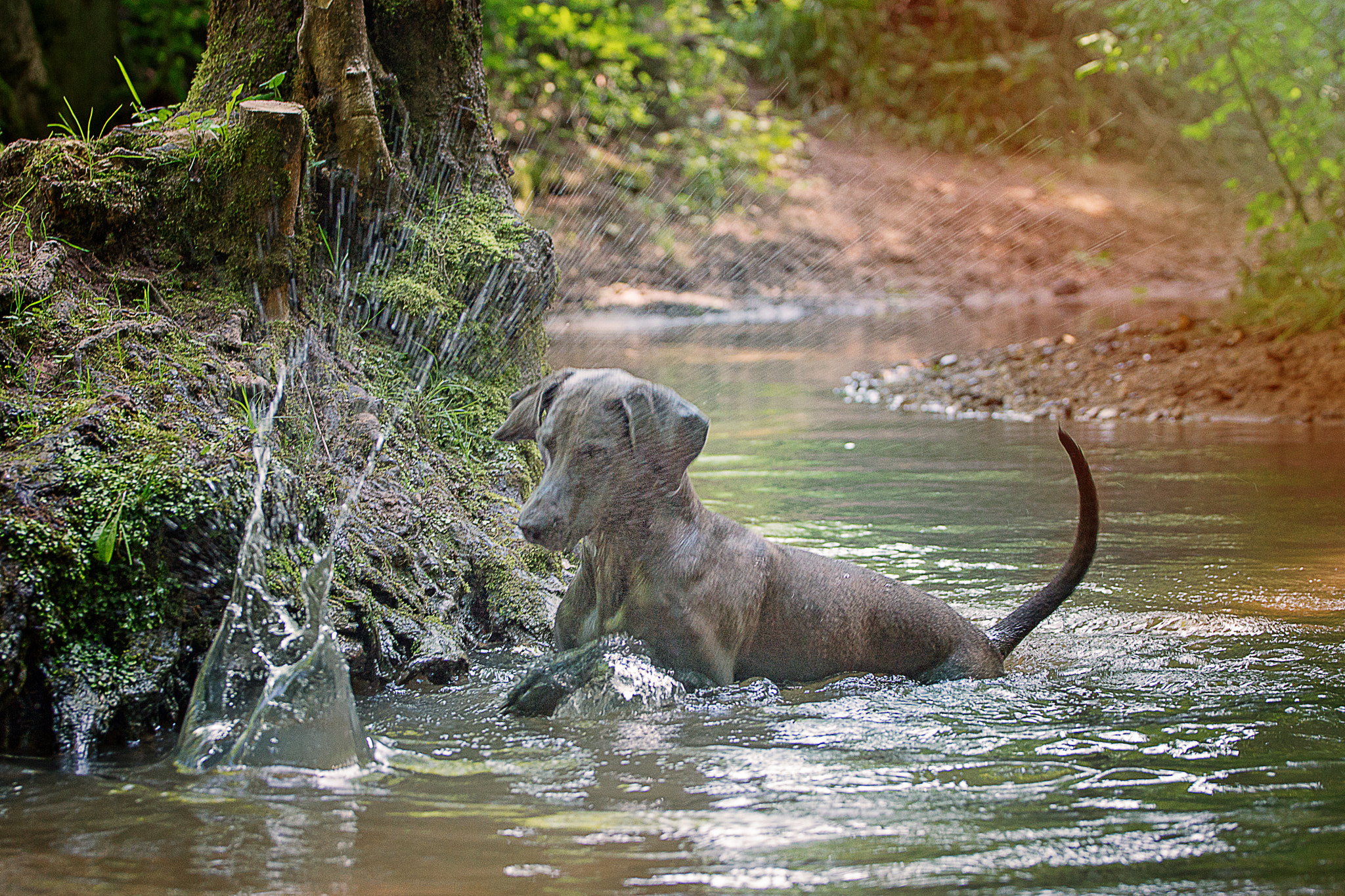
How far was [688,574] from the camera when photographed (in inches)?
183

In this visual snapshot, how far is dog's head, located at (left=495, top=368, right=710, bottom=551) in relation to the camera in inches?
169

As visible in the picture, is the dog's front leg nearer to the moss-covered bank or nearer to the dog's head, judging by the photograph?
the dog's head

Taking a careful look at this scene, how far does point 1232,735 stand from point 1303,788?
1.76 feet

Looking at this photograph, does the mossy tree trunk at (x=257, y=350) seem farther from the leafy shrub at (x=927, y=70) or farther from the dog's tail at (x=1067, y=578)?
the leafy shrub at (x=927, y=70)

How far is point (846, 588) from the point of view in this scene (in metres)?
5.02

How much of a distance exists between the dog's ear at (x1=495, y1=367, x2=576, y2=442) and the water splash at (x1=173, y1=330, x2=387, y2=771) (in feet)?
2.76

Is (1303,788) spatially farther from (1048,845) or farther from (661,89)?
(661,89)

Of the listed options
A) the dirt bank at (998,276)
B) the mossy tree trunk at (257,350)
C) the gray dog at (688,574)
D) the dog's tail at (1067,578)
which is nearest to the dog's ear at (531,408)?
the gray dog at (688,574)

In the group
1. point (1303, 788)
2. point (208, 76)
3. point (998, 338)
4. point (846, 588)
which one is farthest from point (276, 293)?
point (998, 338)

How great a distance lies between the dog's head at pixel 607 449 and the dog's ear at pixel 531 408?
5 centimetres

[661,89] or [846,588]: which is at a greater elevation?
[661,89]

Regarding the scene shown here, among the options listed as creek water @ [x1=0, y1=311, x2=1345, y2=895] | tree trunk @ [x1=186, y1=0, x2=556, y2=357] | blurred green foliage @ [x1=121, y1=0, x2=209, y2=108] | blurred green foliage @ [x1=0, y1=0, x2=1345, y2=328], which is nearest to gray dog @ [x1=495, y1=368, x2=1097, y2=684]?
creek water @ [x1=0, y1=311, x2=1345, y2=895]

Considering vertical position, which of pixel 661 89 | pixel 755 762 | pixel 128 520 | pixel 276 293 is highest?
pixel 661 89

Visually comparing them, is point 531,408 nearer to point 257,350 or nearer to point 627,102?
point 257,350
